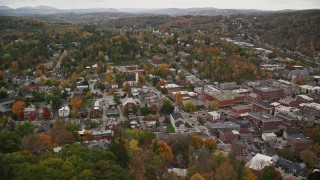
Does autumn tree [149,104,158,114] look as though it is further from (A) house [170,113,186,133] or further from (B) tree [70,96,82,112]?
(B) tree [70,96,82,112]

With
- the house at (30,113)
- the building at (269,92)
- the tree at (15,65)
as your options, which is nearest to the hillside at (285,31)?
the building at (269,92)

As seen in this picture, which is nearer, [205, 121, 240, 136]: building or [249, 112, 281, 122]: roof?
[205, 121, 240, 136]: building

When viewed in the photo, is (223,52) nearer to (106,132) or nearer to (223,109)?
(223,109)

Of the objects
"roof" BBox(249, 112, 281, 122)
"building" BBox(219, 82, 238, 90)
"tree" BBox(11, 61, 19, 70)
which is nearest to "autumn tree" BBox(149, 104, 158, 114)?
"roof" BBox(249, 112, 281, 122)

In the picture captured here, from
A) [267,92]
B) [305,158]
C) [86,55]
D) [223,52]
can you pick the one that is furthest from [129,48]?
[305,158]

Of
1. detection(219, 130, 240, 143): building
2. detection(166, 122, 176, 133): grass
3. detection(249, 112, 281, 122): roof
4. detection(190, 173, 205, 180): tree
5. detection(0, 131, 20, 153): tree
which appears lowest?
detection(166, 122, 176, 133): grass

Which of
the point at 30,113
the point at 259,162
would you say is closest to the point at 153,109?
the point at 30,113

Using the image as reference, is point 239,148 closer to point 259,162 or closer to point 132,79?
point 259,162
